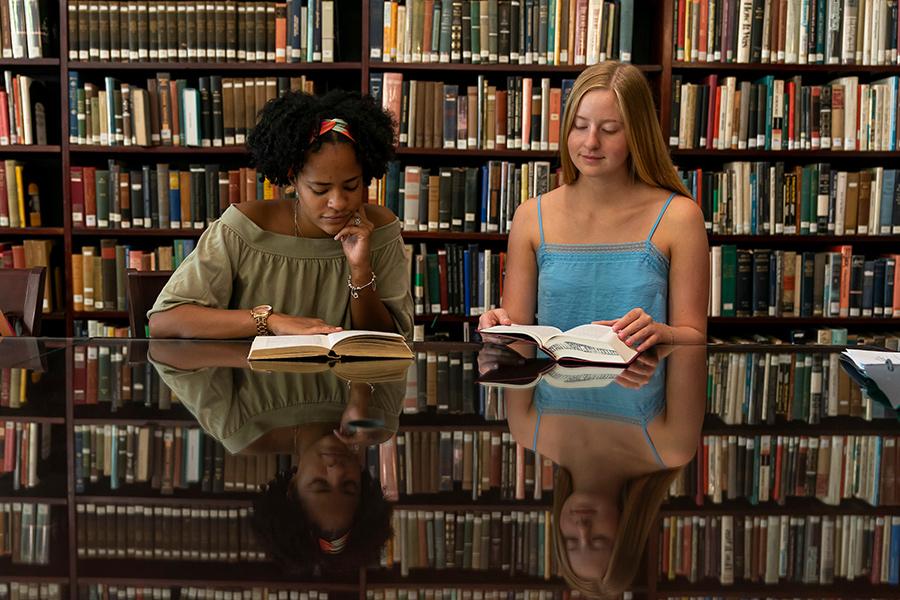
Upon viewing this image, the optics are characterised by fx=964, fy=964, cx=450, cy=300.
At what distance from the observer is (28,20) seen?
329 centimetres

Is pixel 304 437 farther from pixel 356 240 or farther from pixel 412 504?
pixel 356 240

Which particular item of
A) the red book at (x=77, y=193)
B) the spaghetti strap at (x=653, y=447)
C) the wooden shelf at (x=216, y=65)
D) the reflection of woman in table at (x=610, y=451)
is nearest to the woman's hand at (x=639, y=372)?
the reflection of woman in table at (x=610, y=451)

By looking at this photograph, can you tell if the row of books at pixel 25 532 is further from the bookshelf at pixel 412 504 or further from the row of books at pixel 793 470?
the row of books at pixel 793 470

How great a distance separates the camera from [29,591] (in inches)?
22.6

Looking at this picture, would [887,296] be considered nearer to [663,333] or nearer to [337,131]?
[663,333]

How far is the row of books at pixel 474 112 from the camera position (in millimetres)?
3289

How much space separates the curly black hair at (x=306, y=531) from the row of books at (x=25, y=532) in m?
0.14

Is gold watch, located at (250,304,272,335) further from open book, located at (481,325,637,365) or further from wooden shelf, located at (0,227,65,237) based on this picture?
wooden shelf, located at (0,227,65,237)

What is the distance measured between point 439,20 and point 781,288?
4.94 ft

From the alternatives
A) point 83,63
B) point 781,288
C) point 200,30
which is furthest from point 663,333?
point 83,63

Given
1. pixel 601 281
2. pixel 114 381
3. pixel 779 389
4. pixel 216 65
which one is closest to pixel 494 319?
pixel 601 281

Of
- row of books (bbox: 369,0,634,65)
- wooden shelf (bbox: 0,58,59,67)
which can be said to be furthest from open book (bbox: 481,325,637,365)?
wooden shelf (bbox: 0,58,59,67)

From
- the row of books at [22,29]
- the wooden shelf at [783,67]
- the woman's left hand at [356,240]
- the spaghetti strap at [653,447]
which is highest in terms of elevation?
the row of books at [22,29]

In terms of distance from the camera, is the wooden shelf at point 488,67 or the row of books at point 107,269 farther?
the row of books at point 107,269
